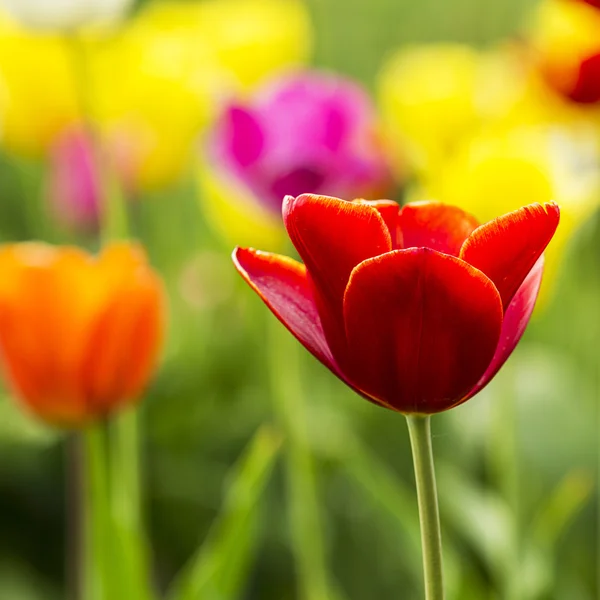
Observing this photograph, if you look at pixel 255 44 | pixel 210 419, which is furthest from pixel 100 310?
pixel 255 44

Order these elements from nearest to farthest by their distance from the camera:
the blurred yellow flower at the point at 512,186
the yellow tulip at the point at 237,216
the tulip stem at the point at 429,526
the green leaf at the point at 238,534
Answer: the tulip stem at the point at 429,526 < the green leaf at the point at 238,534 < the blurred yellow flower at the point at 512,186 < the yellow tulip at the point at 237,216

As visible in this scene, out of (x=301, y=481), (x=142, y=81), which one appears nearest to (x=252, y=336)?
(x=142, y=81)

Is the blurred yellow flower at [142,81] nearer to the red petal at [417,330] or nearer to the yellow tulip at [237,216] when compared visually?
the yellow tulip at [237,216]

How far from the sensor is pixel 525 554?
2.00 ft

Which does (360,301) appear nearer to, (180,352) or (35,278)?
(35,278)

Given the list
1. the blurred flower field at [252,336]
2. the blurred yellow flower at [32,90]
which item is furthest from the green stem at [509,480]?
the blurred yellow flower at [32,90]

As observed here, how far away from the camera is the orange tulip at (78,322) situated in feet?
1.53

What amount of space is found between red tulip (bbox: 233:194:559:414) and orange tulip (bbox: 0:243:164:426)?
0.23 metres

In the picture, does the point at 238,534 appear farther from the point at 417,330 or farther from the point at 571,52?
the point at 571,52

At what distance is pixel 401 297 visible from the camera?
0.77ft

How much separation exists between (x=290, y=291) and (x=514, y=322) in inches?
2.0

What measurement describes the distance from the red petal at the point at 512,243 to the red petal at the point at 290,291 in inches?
1.5

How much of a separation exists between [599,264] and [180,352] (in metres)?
0.39

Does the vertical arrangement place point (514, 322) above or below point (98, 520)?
above
